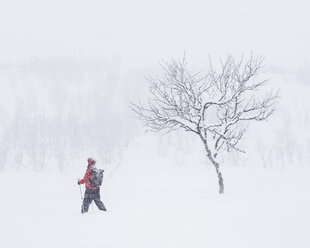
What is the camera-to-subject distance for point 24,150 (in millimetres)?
80688

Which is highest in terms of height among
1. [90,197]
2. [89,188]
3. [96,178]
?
[96,178]

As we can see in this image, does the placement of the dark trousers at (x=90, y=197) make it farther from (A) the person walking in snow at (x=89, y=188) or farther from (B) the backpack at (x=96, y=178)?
(B) the backpack at (x=96, y=178)

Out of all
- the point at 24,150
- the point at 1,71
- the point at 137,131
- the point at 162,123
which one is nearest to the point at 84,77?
the point at 1,71

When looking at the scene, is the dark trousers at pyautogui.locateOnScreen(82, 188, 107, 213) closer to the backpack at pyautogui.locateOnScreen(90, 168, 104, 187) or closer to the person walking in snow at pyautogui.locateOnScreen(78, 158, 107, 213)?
the person walking in snow at pyautogui.locateOnScreen(78, 158, 107, 213)

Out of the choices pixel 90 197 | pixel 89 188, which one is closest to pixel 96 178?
pixel 89 188

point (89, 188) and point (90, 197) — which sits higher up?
point (89, 188)

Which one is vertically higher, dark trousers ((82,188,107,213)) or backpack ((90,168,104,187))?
backpack ((90,168,104,187))

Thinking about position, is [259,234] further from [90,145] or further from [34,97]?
[34,97]

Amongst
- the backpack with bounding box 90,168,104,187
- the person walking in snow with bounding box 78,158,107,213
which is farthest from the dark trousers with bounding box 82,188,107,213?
the backpack with bounding box 90,168,104,187

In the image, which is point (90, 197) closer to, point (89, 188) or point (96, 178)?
point (89, 188)

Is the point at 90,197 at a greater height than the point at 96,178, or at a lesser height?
lesser

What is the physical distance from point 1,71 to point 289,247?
571 feet

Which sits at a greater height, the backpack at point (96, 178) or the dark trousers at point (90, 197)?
the backpack at point (96, 178)

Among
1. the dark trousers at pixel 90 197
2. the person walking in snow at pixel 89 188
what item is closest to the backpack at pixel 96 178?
the person walking in snow at pixel 89 188
